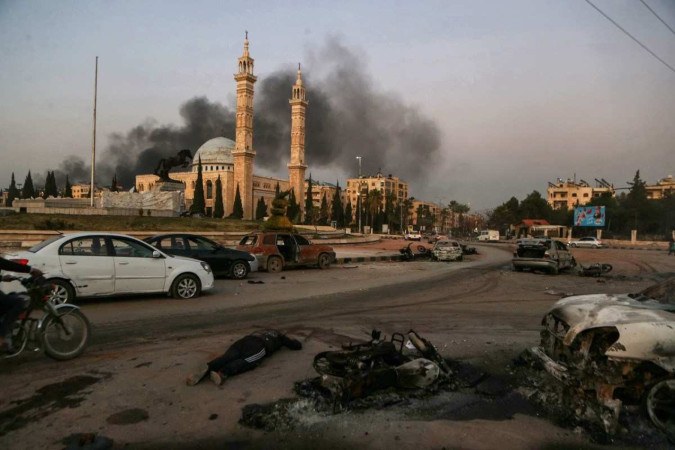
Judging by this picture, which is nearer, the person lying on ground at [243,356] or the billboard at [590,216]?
the person lying on ground at [243,356]

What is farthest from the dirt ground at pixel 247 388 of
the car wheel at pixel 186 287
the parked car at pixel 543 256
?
the parked car at pixel 543 256

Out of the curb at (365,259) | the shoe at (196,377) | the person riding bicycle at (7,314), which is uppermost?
the person riding bicycle at (7,314)

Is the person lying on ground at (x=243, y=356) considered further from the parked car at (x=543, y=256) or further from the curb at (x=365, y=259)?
the curb at (x=365, y=259)

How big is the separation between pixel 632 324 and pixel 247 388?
11.9ft

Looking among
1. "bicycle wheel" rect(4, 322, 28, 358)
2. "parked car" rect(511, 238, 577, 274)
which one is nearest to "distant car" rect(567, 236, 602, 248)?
"parked car" rect(511, 238, 577, 274)

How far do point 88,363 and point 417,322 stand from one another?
5199 mm

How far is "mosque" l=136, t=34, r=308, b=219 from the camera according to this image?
70.4m

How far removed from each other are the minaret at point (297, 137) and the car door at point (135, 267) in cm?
6998

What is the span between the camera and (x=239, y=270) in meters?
15.1

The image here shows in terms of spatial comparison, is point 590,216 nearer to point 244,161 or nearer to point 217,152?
point 244,161

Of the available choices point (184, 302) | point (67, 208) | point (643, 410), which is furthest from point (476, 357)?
point (67, 208)

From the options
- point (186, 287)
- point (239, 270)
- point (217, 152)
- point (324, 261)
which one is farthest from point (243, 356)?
point (217, 152)

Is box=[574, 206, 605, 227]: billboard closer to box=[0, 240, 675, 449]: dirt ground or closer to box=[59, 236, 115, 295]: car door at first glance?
box=[0, 240, 675, 449]: dirt ground

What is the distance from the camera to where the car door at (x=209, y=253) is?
548 inches
